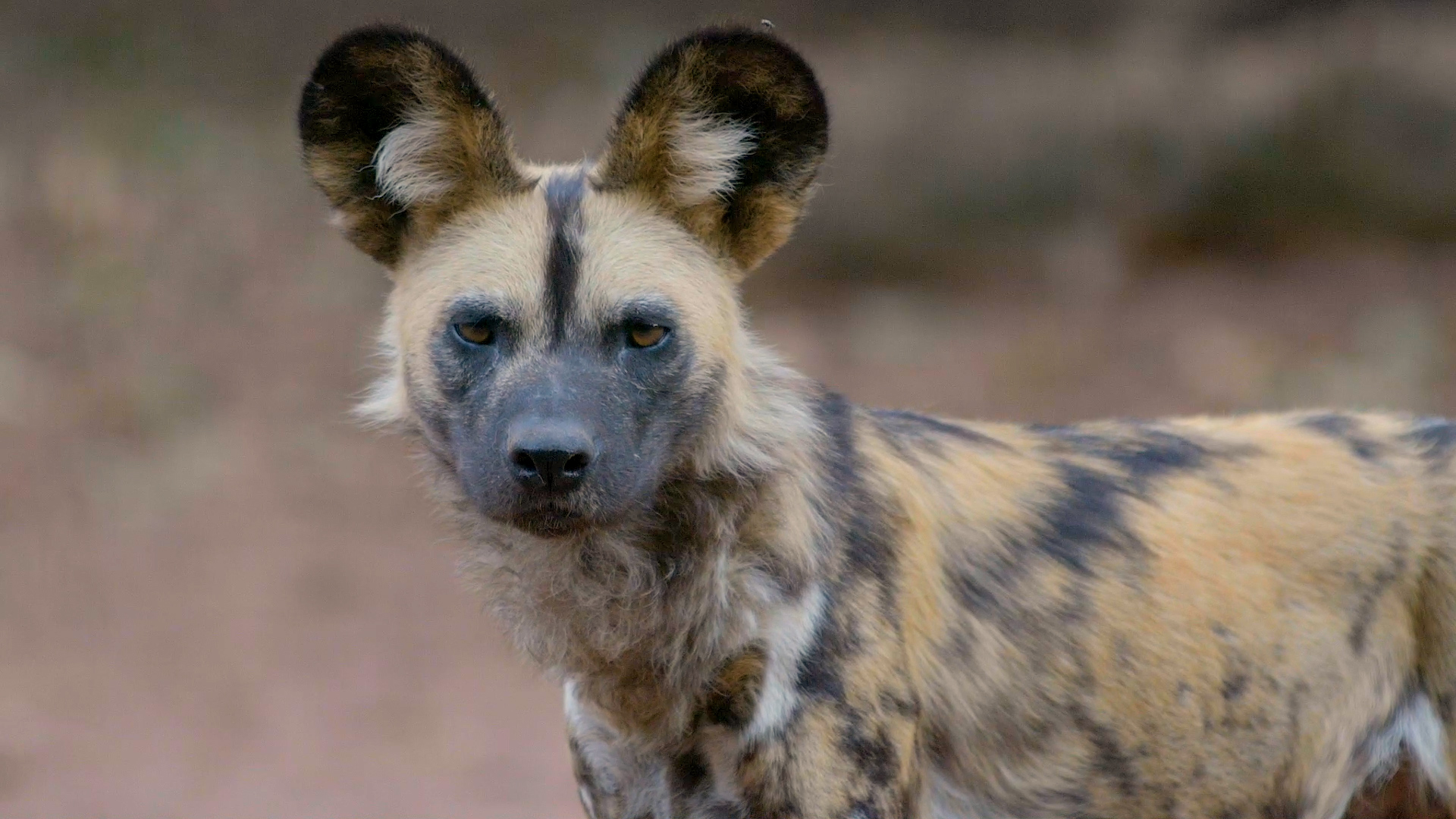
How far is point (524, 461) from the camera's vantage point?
98.6 inches

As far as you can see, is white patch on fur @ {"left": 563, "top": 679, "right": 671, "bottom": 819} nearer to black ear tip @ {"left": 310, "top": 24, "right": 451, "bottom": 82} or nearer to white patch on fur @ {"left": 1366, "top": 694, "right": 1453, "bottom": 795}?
black ear tip @ {"left": 310, "top": 24, "right": 451, "bottom": 82}

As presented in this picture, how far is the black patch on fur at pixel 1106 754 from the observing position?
2.96 meters

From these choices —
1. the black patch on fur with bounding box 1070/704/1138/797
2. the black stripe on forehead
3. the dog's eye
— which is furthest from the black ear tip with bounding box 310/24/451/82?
the black patch on fur with bounding box 1070/704/1138/797

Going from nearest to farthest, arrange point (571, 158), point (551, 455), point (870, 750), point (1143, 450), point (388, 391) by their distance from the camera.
→ point (551, 455)
point (870, 750)
point (388, 391)
point (1143, 450)
point (571, 158)

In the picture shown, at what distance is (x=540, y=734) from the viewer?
6.51m

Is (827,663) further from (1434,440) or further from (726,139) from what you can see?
(1434,440)

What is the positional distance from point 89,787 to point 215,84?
3117 millimetres

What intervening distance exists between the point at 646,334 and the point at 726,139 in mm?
382

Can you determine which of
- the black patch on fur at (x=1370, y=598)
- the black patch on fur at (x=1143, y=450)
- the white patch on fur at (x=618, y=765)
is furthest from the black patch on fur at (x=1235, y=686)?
the white patch on fur at (x=618, y=765)

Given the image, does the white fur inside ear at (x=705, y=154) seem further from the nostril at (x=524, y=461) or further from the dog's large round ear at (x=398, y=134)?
the nostril at (x=524, y=461)

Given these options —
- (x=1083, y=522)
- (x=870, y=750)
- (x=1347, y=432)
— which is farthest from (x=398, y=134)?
(x=1347, y=432)

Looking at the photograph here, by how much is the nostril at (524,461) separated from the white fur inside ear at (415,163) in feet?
1.99

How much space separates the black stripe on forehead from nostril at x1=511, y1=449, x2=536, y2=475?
0.25m

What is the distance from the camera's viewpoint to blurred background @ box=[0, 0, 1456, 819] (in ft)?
22.3
